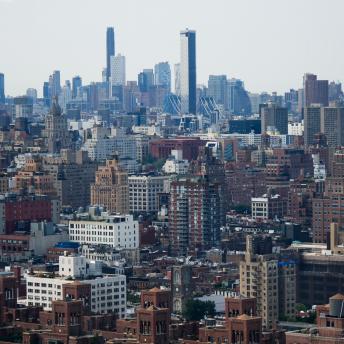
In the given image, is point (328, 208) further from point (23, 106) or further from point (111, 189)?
point (23, 106)

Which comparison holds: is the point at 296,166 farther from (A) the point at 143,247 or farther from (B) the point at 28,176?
(A) the point at 143,247

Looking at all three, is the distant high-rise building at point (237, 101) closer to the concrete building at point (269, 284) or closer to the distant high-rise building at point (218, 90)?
the distant high-rise building at point (218, 90)

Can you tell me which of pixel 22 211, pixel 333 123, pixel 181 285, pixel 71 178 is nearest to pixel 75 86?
pixel 333 123

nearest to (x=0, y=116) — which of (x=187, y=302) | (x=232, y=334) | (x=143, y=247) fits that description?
(x=143, y=247)

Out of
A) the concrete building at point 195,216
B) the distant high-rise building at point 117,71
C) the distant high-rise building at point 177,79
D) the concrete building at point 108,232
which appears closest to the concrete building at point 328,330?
the concrete building at point 108,232

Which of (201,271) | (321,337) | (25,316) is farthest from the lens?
(201,271)
